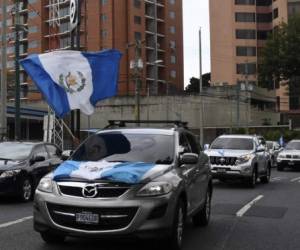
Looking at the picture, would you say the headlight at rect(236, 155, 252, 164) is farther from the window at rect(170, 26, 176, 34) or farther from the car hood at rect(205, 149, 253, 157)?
the window at rect(170, 26, 176, 34)

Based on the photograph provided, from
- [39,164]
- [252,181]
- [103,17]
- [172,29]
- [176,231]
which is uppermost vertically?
[103,17]

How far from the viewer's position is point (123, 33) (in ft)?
306

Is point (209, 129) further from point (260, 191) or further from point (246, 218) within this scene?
point (246, 218)

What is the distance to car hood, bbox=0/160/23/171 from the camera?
13.5 m

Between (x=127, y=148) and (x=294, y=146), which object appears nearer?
(x=127, y=148)

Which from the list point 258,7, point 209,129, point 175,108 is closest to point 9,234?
point 209,129

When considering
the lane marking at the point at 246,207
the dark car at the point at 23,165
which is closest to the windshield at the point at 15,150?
the dark car at the point at 23,165

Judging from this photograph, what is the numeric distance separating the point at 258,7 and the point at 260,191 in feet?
269

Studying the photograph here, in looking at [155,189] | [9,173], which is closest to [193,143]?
[155,189]

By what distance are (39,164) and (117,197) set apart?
7.84 meters

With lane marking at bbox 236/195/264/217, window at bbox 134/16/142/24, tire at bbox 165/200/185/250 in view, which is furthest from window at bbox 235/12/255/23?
tire at bbox 165/200/185/250

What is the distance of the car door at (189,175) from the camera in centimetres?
858

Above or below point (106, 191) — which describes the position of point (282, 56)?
above

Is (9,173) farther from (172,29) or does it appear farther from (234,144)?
(172,29)
